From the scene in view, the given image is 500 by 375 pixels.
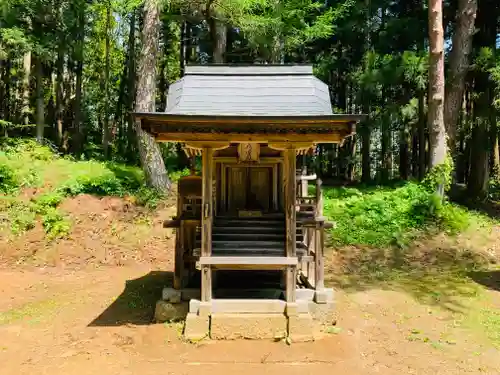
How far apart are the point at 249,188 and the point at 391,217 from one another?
657 centimetres

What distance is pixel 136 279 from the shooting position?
408 inches

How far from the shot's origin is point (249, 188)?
338 inches

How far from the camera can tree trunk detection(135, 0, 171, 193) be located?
Answer: 47.2 ft

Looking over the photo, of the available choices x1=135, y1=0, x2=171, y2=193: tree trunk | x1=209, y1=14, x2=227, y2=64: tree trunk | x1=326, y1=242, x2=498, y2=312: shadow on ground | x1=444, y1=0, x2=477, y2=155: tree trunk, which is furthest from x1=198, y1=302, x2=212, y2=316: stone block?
x1=444, y1=0, x2=477, y2=155: tree trunk

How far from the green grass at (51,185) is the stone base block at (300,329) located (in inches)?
322

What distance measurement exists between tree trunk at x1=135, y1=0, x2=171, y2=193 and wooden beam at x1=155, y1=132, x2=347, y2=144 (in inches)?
320

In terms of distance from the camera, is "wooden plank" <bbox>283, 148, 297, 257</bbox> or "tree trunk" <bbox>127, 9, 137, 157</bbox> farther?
"tree trunk" <bbox>127, 9, 137, 157</bbox>

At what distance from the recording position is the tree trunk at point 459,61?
14773 millimetres

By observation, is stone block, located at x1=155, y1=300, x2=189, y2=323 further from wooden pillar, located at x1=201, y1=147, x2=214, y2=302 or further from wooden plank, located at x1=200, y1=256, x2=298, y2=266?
wooden plank, located at x1=200, y1=256, x2=298, y2=266

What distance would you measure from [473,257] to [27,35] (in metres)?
18.9

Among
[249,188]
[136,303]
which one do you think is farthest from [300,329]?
[136,303]

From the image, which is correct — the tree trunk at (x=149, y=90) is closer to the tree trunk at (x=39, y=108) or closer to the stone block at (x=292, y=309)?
the tree trunk at (x=39, y=108)

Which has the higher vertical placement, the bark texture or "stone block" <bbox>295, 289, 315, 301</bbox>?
the bark texture

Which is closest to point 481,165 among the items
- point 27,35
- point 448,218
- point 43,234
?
point 448,218
